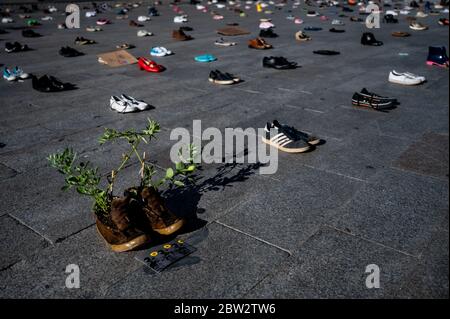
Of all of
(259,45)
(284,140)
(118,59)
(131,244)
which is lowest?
(118,59)

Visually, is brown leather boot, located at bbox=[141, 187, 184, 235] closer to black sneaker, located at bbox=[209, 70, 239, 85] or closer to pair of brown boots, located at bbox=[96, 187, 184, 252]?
pair of brown boots, located at bbox=[96, 187, 184, 252]

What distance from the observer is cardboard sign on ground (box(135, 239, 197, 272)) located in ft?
18.4

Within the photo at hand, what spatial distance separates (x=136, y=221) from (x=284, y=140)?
480 centimetres

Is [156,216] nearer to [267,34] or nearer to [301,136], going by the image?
[301,136]

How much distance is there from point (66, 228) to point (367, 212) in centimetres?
538

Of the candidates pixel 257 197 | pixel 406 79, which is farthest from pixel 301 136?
pixel 406 79

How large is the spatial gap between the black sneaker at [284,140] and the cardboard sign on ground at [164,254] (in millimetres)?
4356

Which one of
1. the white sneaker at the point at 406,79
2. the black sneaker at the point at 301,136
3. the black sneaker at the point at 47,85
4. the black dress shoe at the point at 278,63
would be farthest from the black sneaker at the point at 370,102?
the black sneaker at the point at 47,85

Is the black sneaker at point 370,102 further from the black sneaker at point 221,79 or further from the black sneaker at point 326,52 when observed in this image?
the black sneaker at point 326,52

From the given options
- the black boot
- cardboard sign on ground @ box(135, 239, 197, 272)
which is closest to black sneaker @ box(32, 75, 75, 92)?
cardboard sign on ground @ box(135, 239, 197, 272)

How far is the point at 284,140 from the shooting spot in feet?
31.3

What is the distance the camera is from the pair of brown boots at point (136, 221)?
568 cm
